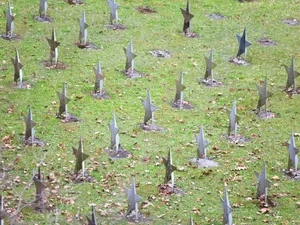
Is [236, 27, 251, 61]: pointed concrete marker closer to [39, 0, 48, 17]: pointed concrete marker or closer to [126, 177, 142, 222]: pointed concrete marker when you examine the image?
[39, 0, 48, 17]: pointed concrete marker

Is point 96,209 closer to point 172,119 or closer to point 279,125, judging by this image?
point 172,119

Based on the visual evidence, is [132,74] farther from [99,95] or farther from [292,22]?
[292,22]

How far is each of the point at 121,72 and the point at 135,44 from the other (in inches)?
99.8

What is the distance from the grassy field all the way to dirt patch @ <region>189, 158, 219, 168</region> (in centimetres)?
21

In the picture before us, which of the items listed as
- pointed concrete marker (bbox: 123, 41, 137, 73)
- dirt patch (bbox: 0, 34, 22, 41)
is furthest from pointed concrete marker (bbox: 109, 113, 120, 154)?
dirt patch (bbox: 0, 34, 22, 41)

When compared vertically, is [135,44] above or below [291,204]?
above

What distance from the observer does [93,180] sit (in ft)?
57.9

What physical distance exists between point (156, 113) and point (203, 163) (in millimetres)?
3242

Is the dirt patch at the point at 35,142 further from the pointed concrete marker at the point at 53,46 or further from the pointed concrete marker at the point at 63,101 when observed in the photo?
the pointed concrete marker at the point at 53,46

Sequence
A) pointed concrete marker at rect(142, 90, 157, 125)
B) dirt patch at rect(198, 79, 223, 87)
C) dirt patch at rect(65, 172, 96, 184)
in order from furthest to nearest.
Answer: dirt patch at rect(198, 79, 223, 87)
pointed concrete marker at rect(142, 90, 157, 125)
dirt patch at rect(65, 172, 96, 184)

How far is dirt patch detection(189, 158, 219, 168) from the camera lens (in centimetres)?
1867

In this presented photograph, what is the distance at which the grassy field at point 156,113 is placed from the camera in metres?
16.9

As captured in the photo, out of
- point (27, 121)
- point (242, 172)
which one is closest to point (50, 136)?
point (27, 121)

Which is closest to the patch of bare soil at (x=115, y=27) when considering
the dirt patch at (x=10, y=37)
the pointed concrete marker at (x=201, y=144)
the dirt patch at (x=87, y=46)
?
the dirt patch at (x=87, y=46)
